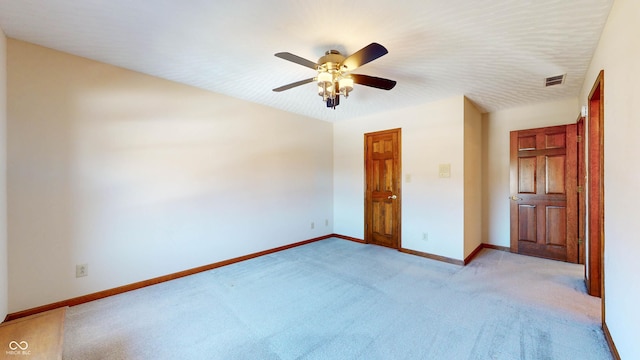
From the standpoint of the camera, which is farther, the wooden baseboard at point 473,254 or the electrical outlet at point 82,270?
the wooden baseboard at point 473,254

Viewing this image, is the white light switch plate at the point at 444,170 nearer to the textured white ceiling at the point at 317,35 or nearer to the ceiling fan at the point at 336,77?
the textured white ceiling at the point at 317,35

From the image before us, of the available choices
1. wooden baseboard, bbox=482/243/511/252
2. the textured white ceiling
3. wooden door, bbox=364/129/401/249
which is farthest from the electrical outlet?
wooden baseboard, bbox=482/243/511/252

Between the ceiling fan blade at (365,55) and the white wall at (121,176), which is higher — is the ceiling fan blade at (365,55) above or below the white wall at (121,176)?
above

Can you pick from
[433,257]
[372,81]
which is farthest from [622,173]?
[433,257]

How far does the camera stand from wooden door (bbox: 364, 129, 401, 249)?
4312 millimetres

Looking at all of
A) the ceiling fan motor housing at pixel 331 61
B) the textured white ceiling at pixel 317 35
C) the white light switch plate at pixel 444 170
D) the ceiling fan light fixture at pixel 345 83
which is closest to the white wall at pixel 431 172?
the white light switch plate at pixel 444 170

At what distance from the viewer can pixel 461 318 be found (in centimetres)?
220

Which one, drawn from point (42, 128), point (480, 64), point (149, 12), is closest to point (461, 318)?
point (480, 64)

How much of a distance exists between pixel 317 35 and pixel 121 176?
251cm

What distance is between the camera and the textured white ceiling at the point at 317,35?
5.69 ft

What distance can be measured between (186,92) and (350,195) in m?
3.27

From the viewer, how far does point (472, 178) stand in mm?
3920

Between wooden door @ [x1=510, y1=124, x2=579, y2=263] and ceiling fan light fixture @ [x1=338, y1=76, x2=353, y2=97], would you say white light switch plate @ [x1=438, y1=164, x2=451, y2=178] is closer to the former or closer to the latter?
wooden door @ [x1=510, y1=124, x2=579, y2=263]
